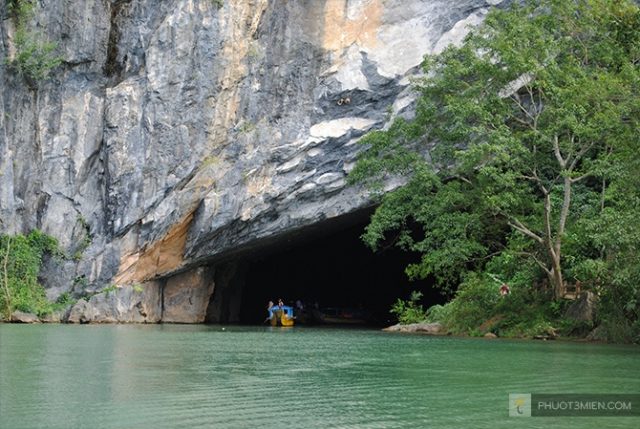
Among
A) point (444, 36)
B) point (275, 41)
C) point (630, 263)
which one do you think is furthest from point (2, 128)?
point (630, 263)

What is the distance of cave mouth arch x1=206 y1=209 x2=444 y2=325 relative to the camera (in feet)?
95.8

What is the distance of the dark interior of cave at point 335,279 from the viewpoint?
32.2m

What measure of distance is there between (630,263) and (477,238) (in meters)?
4.52

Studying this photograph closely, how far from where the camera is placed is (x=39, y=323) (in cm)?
2244

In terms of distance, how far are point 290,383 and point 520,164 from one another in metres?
11.0

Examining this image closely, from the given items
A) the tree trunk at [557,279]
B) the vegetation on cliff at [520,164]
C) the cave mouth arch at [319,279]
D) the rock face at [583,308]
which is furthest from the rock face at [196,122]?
the rock face at [583,308]

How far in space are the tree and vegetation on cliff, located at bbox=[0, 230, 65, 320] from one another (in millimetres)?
10477

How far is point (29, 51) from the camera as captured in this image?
24797 mm

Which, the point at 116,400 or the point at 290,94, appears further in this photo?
the point at 290,94

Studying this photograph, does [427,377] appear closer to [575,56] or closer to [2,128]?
[575,56]

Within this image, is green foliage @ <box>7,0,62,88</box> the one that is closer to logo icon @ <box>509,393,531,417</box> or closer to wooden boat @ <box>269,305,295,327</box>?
wooden boat @ <box>269,305,295,327</box>

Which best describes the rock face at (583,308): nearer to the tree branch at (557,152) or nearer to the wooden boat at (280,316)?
the tree branch at (557,152)

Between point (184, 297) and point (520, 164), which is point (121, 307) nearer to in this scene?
point (184, 297)

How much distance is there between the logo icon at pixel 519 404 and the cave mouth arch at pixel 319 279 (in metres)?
20.0
